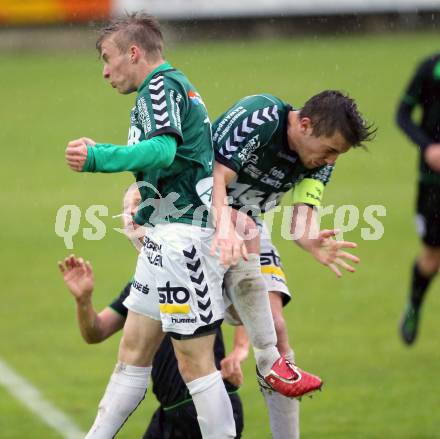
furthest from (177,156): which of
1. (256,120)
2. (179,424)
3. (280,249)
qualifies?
(280,249)

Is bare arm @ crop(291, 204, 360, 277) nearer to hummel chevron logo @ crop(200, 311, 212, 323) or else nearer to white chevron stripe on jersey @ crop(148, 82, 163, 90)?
hummel chevron logo @ crop(200, 311, 212, 323)

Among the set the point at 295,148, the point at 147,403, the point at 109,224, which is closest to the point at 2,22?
the point at 109,224

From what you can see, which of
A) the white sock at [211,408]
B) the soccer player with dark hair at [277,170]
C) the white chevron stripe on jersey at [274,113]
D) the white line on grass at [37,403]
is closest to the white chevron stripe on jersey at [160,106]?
the soccer player with dark hair at [277,170]

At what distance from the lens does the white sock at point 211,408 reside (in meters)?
5.86

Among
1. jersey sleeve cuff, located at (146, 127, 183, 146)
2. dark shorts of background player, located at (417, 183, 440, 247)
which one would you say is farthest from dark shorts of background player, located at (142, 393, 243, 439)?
dark shorts of background player, located at (417, 183, 440, 247)

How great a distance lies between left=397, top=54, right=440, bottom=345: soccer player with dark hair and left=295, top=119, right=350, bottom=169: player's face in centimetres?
187

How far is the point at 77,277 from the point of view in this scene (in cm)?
632

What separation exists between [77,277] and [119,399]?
71 cm

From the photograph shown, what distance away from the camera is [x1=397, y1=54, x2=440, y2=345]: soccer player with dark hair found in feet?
27.8

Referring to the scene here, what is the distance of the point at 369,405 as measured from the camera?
838cm

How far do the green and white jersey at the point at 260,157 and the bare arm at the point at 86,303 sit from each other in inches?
36.8

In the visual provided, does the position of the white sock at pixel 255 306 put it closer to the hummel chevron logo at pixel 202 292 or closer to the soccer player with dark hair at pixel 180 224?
the soccer player with dark hair at pixel 180 224

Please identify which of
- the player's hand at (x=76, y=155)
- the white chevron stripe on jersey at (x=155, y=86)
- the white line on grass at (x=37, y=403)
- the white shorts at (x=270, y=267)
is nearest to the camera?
the player's hand at (x=76, y=155)

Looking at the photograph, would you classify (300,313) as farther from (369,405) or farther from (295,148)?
(295,148)
